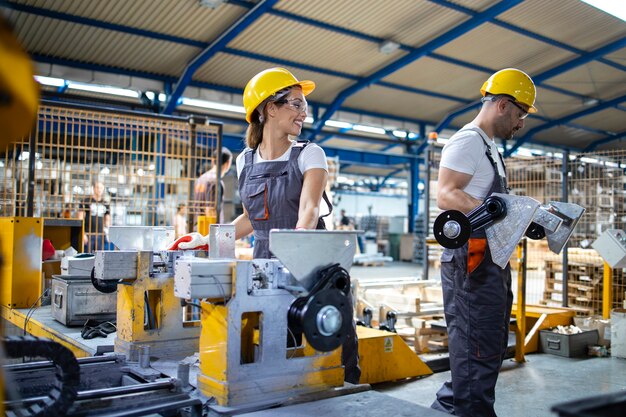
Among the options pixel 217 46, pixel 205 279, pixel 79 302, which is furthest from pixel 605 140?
pixel 205 279

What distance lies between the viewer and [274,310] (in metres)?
1.72

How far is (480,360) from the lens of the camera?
8.19 ft

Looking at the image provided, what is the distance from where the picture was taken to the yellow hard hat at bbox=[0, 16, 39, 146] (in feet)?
2.45

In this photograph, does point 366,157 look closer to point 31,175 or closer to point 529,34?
point 529,34

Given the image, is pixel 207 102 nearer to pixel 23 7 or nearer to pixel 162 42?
pixel 162 42

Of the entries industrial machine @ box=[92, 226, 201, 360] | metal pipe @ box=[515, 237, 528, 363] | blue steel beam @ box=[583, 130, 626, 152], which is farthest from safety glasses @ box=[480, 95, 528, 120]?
blue steel beam @ box=[583, 130, 626, 152]

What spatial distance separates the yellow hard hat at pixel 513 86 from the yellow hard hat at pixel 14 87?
244 centimetres

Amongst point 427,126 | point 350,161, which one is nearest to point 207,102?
point 350,161

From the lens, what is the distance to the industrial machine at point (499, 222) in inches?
93.4

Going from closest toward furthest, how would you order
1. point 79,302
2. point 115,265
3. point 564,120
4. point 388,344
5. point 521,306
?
point 115,265 → point 79,302 → point 388,344 → point 521,306 → point 564,120

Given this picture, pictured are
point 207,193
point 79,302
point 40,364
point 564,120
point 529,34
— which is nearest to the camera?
point 40,364

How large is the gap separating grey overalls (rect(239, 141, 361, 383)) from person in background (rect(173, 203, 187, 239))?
238 centimetres

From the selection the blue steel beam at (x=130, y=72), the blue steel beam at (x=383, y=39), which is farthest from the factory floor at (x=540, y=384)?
the blue steel beam at (x=130, y=72)

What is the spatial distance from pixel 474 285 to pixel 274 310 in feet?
3.76
